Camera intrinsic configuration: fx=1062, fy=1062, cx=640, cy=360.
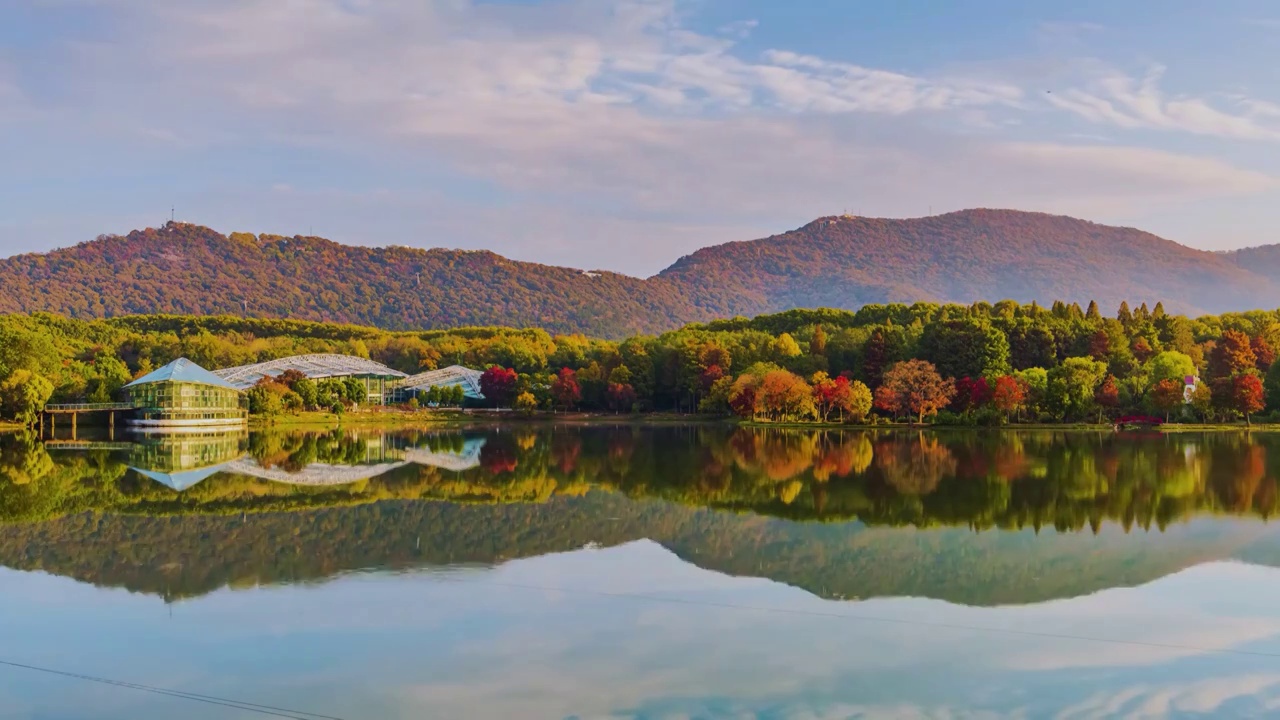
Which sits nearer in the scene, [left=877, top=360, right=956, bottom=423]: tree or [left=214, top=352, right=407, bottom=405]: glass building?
[left=877, top=360, right=956, bottom=423]: tree

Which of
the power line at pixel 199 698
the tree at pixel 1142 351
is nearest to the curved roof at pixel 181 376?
the power line at pixel 199 698

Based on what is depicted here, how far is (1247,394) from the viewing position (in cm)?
4512

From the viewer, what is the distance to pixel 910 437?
135ft

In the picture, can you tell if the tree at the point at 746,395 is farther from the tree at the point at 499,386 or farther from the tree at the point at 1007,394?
the tree at the point at 499,386

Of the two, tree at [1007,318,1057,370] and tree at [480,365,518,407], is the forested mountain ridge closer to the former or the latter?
tree at [480,365,518,407]

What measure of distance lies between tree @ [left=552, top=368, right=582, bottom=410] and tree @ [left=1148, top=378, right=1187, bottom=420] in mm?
33415

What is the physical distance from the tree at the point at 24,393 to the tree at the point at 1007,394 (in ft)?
139

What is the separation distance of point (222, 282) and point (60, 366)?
9647cm

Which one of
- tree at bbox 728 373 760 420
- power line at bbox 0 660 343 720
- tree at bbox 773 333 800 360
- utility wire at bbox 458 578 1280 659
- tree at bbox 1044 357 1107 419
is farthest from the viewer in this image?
tree at bbox 773 333 800 360

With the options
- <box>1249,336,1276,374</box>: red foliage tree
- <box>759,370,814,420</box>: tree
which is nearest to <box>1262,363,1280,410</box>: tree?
<box>1249,336,1276,374</box>: red foliage tree

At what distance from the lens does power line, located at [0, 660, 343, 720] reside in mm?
7801

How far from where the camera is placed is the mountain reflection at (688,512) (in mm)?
13250

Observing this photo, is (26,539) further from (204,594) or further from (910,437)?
(910,437)

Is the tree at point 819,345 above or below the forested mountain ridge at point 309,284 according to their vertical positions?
below
